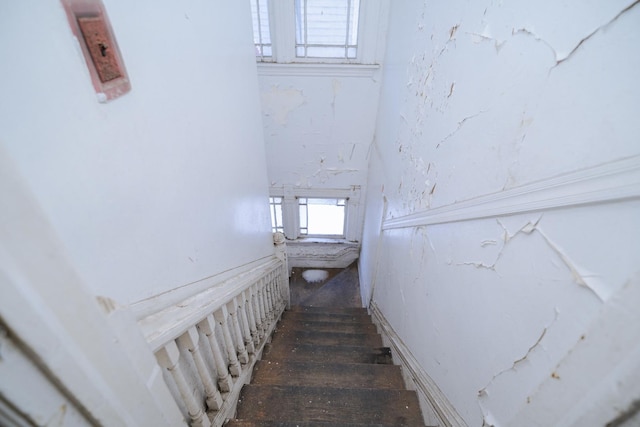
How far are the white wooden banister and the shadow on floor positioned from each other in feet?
9.29

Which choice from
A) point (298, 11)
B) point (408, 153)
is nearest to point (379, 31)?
point (298, 11)

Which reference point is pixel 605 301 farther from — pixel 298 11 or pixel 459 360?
pixel 298 11

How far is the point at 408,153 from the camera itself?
1.79 meters

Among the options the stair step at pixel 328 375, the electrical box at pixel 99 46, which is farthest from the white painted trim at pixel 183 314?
the stair step at pixel 328 375

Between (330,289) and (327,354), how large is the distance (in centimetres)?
284

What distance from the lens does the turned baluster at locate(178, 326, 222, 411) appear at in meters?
0.85

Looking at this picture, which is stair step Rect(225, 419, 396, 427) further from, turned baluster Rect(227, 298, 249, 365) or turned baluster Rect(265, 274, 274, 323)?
turned baluster Rect(265, 274, 274, 323)

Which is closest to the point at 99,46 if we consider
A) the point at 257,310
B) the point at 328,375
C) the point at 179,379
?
the point at 179,379

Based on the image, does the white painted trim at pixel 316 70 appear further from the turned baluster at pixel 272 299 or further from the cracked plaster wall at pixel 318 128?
the turned baluster at pixel 272 299

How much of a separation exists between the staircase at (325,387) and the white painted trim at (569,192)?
3.53 feet

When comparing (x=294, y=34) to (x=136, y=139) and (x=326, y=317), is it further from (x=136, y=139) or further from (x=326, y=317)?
(x=326, y=317)

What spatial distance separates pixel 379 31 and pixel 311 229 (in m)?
3.22

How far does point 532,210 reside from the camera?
608mm

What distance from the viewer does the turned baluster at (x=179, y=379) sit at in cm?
73
